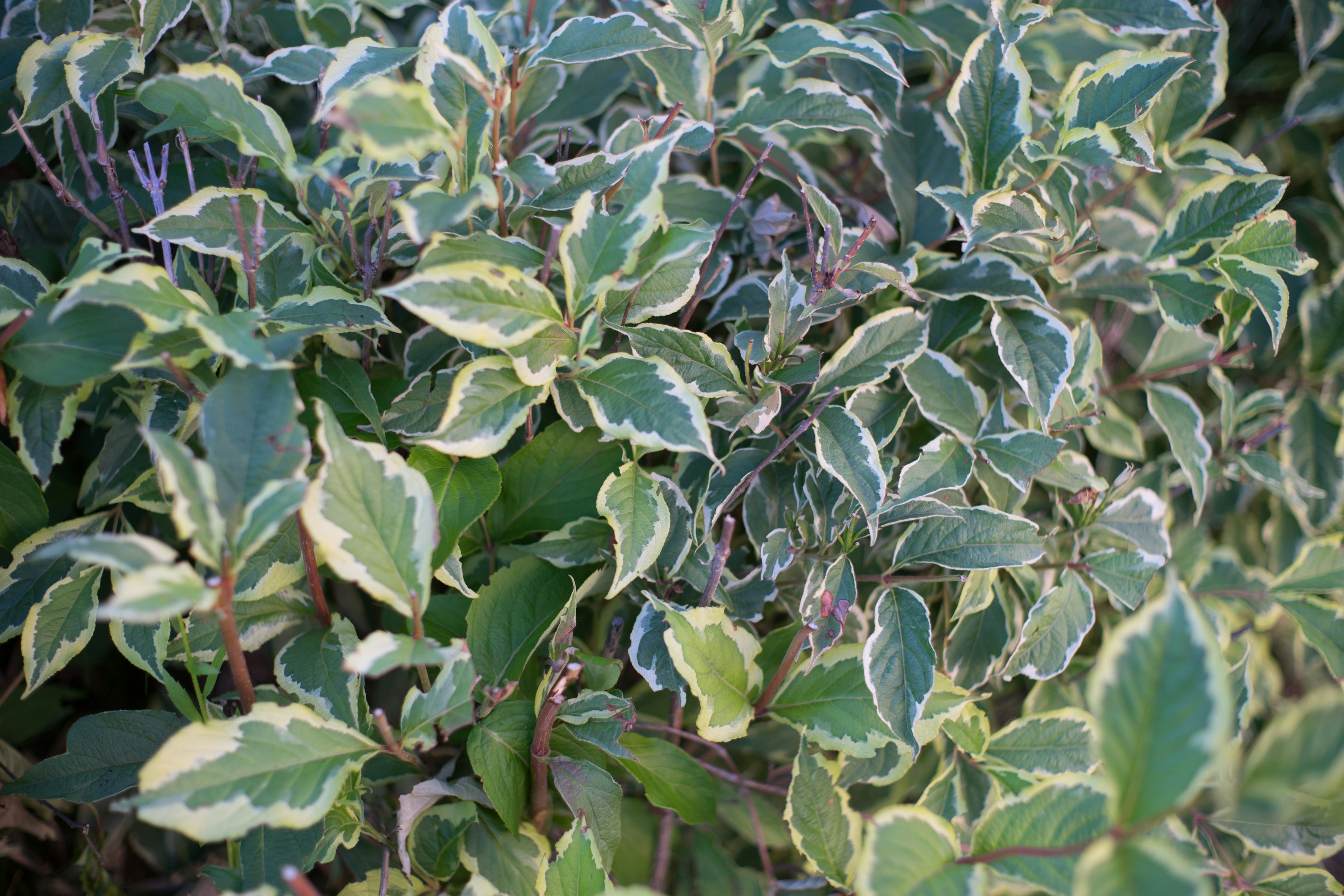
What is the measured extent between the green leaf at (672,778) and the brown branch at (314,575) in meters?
0.30

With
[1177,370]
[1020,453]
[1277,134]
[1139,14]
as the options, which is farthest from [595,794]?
[1277,134]

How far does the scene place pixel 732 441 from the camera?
80cm

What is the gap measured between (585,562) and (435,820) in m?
0.27

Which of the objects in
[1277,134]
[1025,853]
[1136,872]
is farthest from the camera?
[1277,134]

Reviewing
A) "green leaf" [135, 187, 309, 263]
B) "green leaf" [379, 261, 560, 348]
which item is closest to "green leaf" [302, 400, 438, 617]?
"green leaf" [379, 261, 560, 348]

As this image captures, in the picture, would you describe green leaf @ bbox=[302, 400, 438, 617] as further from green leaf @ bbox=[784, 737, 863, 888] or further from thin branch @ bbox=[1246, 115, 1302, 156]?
thin branch @ bbox=[1246, 115, 1302, 156]

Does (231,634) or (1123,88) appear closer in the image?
(231,634)

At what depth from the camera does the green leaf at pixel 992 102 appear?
0.80 metres

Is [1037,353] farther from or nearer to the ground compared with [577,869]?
farther from the ground

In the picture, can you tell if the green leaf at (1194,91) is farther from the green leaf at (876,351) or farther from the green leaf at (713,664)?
the green leaf at (713,664)

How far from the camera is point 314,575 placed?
722 mm

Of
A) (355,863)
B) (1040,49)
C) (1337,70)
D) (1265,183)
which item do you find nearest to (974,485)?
(1265,183)

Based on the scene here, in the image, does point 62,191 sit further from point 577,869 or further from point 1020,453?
point 1020,453

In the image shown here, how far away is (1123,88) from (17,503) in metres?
1.11
